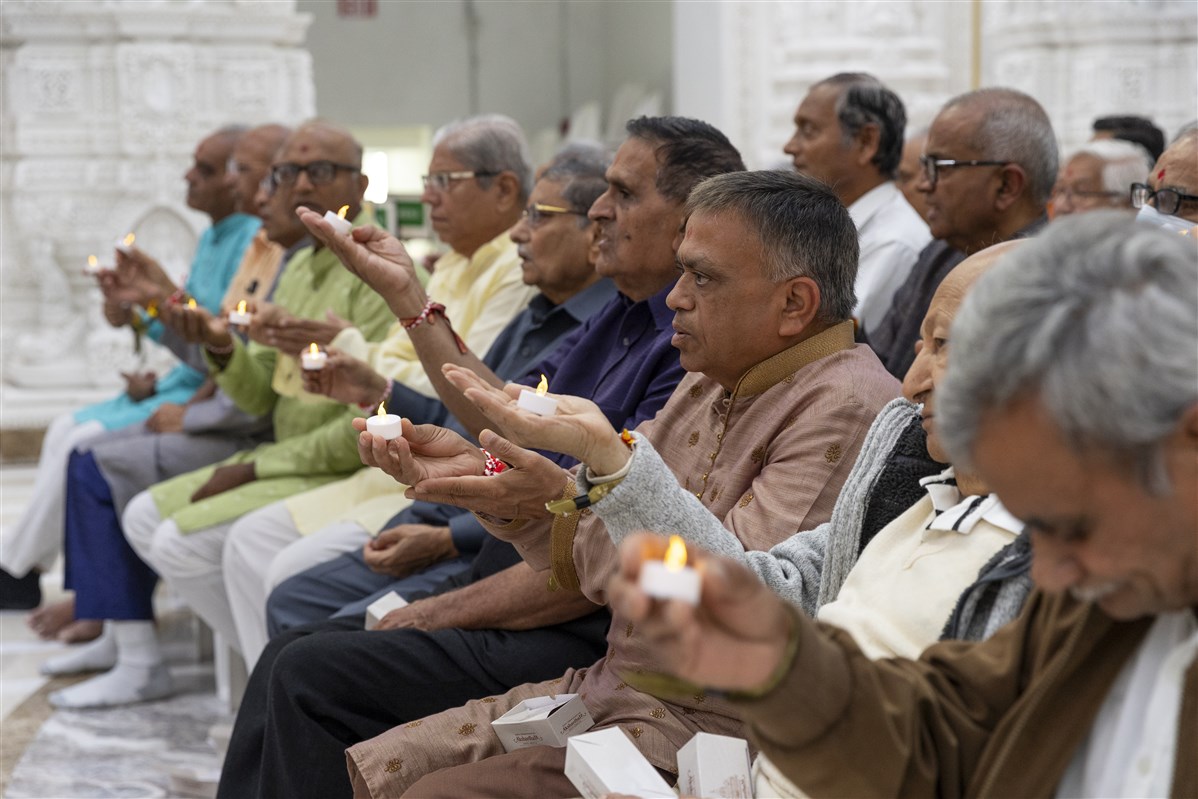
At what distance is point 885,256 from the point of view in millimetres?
4336

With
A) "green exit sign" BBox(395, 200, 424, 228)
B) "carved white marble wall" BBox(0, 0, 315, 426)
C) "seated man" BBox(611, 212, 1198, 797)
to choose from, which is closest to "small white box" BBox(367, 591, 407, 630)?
"seated man" BBox(611, 212, 1198, 797)

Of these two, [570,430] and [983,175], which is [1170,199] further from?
[570,430]

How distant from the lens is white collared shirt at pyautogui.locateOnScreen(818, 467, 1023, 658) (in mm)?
1710

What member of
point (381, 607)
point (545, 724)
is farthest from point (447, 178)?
point (545, 724)

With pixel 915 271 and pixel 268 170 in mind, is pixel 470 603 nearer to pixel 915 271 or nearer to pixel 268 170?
pixel 915 271

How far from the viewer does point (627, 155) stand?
300 centimetres

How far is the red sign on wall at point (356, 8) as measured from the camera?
1115cm

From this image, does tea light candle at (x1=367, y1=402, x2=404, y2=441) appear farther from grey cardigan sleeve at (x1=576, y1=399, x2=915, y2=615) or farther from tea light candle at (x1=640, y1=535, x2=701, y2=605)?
tea light candle at (x1=640, y1=535, x2=701, y2=605)

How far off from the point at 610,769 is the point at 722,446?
2.14 ft

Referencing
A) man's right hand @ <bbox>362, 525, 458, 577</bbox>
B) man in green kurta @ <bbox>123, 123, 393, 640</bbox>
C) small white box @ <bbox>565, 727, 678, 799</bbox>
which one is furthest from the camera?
man in green kurta @ <bbox>123, 123, 393, 640</bbox>

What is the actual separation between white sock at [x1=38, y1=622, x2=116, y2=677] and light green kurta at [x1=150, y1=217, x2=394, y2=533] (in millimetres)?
684

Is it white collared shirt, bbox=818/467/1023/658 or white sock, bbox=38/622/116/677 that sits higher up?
white collared shirt, bbox=818/467/1023/658

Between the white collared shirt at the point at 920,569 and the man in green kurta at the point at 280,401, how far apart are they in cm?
242

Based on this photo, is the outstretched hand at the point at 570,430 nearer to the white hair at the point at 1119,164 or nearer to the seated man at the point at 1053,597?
the seated man at the point at 1053,597
